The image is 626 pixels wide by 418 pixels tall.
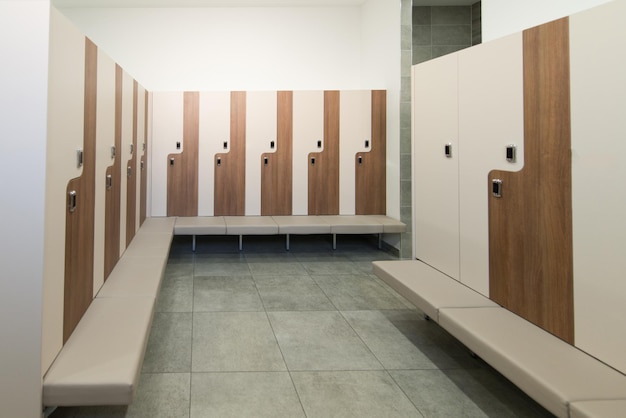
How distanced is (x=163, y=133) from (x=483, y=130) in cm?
477

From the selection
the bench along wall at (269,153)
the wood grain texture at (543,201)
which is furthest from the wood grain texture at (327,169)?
the wood grain texture at (543,201)

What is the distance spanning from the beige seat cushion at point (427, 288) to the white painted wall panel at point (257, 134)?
3209 millimetres

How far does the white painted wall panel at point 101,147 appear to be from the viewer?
2.94 metres

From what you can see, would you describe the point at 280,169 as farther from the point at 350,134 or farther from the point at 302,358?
the point at 302,358

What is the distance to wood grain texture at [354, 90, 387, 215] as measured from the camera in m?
6.68

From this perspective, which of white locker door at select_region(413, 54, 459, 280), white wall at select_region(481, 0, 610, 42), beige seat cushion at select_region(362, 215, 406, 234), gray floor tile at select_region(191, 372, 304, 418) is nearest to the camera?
gray floor tile at select_region(191, 372, 304, 418)

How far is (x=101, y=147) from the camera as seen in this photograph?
3053 millimetres

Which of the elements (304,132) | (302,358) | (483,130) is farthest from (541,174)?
(304,132)

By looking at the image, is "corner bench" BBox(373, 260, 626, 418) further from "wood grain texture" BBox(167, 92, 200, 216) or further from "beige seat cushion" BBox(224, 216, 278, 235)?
"wood grain texture" BBox(167, 92, 200, 216)

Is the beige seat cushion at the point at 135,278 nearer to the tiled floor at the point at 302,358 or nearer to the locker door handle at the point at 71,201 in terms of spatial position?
the tiled floor at the point at 302,358

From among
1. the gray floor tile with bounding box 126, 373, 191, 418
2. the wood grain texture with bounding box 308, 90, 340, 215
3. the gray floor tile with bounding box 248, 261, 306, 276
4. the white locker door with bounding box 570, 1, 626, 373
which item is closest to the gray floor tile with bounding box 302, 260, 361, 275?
the gray floor tile with bounding box 248, 261, 306, 276

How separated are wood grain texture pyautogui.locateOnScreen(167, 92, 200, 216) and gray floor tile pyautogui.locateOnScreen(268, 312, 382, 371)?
3219mm

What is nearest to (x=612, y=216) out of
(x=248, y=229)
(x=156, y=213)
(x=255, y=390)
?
(x=255, y=390)

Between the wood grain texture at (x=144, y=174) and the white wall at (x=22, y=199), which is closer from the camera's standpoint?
the white wall at (x=22, y=199)
